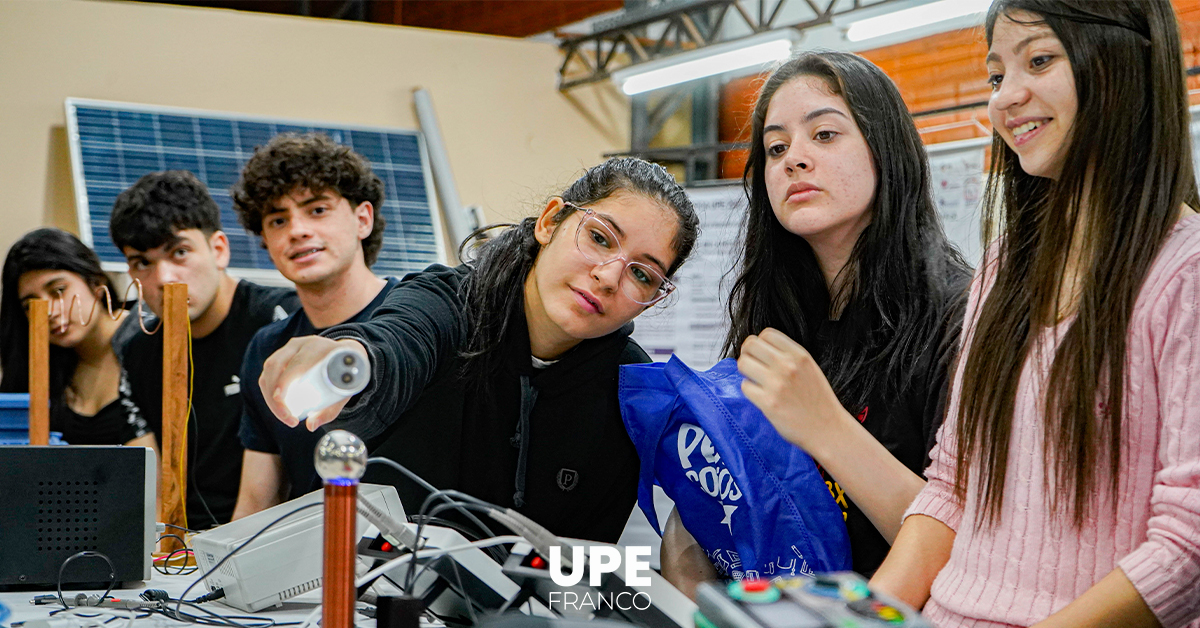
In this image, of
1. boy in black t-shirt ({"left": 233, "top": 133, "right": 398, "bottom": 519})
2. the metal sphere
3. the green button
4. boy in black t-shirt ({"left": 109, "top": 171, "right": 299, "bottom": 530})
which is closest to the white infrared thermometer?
the metal sphere

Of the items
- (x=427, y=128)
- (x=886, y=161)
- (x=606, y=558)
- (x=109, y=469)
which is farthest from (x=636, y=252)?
(x=427, y=128)

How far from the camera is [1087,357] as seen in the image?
44.8 inches

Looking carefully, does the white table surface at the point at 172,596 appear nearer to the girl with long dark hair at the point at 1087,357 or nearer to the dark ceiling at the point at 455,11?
the girl with long dark hair at the point at 1087,357

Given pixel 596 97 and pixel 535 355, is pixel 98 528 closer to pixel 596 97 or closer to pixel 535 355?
pixel 535 355

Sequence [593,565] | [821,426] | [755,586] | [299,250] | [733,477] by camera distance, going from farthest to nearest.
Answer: [299,250] < [733,477] < [821,426] < [593,565] < [755,586]

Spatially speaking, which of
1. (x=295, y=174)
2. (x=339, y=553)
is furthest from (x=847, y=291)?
(x=295, y=174)

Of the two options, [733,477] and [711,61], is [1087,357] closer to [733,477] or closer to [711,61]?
[733,477]

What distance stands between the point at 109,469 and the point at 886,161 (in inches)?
59.9

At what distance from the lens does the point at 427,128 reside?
6785mm

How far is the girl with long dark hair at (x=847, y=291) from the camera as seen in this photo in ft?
4.76

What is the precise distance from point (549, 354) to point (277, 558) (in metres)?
0.62

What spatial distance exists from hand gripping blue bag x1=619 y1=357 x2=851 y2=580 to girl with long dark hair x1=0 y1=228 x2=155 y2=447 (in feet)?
7.46

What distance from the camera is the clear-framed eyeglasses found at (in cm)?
174

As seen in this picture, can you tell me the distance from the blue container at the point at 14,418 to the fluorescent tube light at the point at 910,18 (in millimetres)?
4014
